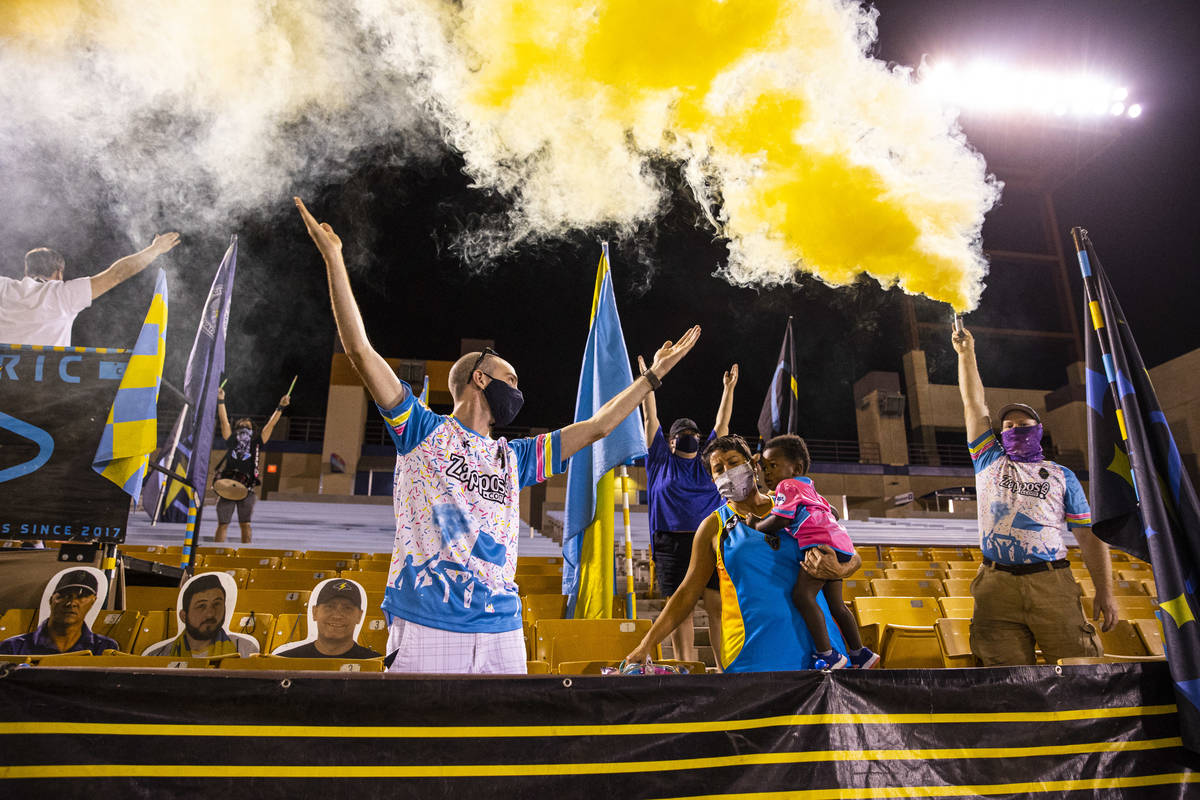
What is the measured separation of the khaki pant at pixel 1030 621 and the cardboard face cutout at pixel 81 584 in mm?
4882

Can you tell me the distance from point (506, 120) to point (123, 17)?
3006mm

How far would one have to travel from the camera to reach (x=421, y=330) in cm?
1920

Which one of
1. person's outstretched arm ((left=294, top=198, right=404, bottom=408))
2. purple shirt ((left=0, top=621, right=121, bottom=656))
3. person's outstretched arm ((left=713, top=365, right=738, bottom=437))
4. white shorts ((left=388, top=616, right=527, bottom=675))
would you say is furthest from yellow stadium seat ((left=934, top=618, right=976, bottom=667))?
purple shirt ((left=0, top=621, right=121, bottom=656))

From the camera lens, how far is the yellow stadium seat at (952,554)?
441 inches

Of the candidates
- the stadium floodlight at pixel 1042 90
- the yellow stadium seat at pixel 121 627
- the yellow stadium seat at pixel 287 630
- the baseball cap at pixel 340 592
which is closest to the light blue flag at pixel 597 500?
the baseball cap at pixel 340 592

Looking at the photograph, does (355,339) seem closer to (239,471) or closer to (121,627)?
(121,627)

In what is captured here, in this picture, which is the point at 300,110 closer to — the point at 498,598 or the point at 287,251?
the point at 498,598

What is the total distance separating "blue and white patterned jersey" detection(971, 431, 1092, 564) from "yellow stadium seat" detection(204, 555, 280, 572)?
651 cm

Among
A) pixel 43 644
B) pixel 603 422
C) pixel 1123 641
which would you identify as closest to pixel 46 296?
pixel 43 644

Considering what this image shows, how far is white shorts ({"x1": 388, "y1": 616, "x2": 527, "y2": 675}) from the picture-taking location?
2.17m

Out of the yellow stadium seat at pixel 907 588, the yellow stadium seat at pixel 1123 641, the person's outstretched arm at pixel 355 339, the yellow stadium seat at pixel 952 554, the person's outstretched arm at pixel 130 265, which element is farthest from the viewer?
the yellow stadium seat at pixel 952 554

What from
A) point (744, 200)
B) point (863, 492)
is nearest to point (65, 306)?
point (744, 200)

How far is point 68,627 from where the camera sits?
3.85m

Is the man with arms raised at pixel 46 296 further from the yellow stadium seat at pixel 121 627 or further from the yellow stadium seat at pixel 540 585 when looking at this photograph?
the yellow stadium seat at pixel 540 585
